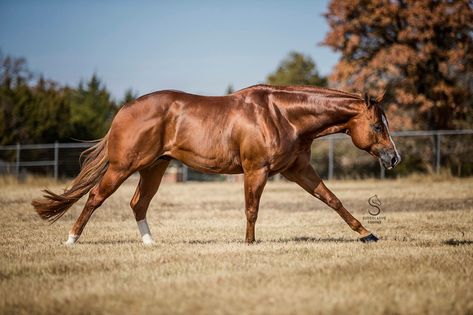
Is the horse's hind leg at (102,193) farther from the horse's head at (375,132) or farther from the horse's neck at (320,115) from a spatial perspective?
the horse's head at (375,132)

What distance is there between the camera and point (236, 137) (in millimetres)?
7727

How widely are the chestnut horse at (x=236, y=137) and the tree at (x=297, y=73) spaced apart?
159ft

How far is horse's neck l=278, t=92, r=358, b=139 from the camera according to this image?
797cm

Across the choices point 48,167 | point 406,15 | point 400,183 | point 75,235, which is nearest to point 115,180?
point 75,235

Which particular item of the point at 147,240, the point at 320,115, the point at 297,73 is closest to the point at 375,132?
the point at 320,115

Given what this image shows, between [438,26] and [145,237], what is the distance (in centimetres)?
2282

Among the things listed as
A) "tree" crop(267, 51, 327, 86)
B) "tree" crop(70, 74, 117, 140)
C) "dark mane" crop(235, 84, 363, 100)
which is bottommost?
"dark mane" crop(235, 84, 363, 100)

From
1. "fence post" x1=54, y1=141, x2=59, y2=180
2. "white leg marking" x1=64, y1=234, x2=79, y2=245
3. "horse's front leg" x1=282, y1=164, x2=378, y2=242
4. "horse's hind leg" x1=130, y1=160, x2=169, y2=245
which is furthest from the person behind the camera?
"fence post" x1=54, y1=141, x2=59, y2=180

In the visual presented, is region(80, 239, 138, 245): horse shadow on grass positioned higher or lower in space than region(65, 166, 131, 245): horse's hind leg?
lower

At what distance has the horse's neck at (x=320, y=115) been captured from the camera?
7973mm

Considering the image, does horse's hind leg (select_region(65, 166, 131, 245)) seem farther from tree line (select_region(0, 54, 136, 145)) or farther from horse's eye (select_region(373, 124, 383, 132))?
tree line (select_region(0, 54, 136, 145))

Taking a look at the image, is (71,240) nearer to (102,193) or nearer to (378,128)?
(102,193)

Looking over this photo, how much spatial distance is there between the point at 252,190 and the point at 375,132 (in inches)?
75.7

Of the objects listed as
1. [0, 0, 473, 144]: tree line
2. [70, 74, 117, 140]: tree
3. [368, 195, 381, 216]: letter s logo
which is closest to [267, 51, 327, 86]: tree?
[70, 74, 117, 140]: tree
